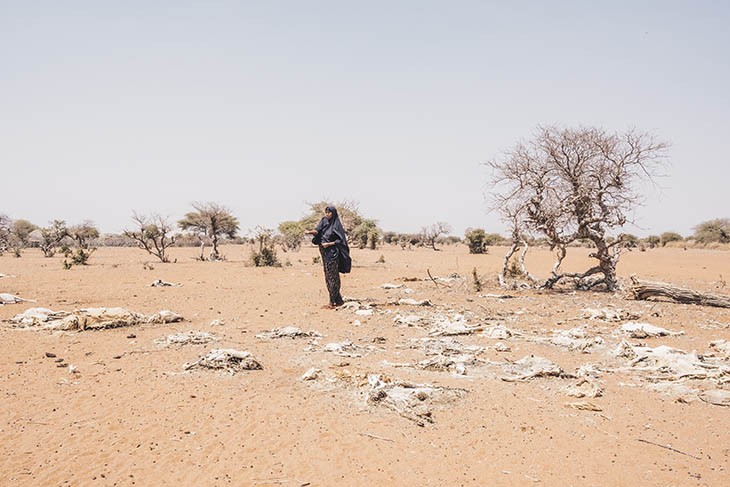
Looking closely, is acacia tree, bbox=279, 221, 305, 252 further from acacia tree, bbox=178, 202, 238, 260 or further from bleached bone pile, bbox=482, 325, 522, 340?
bleached bone pile, bbox=482, 325, 522, 340

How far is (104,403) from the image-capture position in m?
4.84

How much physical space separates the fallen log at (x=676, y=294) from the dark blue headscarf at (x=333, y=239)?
7.20m

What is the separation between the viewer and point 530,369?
604 cm

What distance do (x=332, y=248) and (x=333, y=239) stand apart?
21 cm

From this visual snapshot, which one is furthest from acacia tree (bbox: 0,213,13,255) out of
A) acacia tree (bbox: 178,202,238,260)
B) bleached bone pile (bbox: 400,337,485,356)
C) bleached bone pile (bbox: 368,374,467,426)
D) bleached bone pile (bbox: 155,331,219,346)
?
bleached bone pile (bbox: 368,374,467,426)

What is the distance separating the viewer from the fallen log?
34.2ft

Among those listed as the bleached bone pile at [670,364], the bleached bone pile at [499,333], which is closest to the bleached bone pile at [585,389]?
the bleached bone pile at [670,364]

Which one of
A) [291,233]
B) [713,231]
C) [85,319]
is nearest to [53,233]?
[291,233]

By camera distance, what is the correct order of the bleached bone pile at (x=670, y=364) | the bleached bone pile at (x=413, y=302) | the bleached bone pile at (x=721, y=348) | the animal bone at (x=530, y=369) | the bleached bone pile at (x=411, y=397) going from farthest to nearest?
the bleached bone pile at (x=413, y=302) → the bleached bone pile at (x=721, y=348) → the animal bone at (x=530, y=369) → the bleached bone pile at (x=670, y=364) → the bleached bone pile at (x=411, y=397)

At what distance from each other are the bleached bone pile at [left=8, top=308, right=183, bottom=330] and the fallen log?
1068 cm

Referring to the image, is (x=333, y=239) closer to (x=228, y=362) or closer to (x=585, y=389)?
(x=228, y=362)

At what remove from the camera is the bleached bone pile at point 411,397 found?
182 inches

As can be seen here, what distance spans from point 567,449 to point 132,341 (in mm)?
6365

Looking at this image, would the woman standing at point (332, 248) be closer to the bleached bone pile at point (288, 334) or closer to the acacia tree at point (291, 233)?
the bleached bone pile at point (288, 334)
